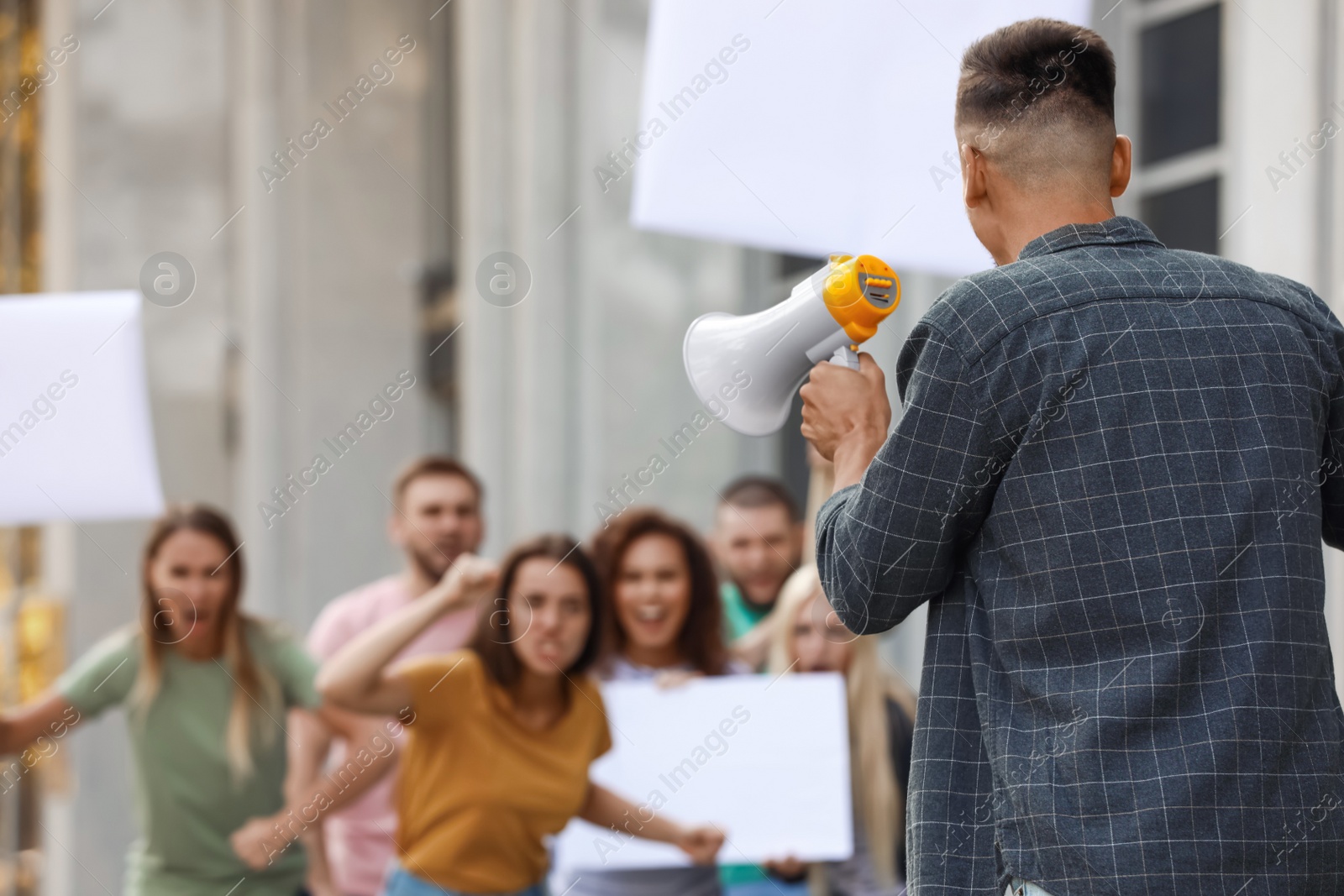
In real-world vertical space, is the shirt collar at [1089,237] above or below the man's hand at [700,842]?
above

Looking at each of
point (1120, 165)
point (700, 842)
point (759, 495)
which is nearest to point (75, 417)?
point (700, 842)

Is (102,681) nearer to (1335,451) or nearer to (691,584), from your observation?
(691,584)

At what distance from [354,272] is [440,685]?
5.40 meters

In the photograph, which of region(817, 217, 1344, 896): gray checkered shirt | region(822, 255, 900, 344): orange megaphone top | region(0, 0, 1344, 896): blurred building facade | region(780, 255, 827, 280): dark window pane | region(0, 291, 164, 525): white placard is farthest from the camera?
region(0, 0, 1344, 896): blurred building facade

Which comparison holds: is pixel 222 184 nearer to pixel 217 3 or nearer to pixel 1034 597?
pixel 217 3

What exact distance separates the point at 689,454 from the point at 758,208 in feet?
14.0

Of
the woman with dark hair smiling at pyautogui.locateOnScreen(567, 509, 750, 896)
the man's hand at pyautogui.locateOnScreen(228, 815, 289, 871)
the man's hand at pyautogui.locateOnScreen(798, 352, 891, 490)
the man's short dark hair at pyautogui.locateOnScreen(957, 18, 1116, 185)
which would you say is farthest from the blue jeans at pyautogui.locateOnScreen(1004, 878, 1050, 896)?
the man's hand at pyautogui.locateOnScreen(228, 815, 289, 871)

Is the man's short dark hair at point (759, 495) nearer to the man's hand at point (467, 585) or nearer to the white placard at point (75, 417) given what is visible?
the man's hand at point (467, 585)

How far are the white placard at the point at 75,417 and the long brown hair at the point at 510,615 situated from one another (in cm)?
82

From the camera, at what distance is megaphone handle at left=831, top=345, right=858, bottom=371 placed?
1668 millimetres

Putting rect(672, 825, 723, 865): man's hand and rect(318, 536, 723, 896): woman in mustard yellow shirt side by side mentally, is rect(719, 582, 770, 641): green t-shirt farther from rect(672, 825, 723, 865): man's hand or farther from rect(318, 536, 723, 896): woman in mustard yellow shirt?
rect(672, 825, 723, 865): man's hand

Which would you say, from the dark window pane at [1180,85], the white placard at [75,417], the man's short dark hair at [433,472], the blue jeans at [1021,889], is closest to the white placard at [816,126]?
the blue jeans at [1021,889]

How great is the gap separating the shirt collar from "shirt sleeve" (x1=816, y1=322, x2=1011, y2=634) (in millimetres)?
163

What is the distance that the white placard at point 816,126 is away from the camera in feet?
7.42
